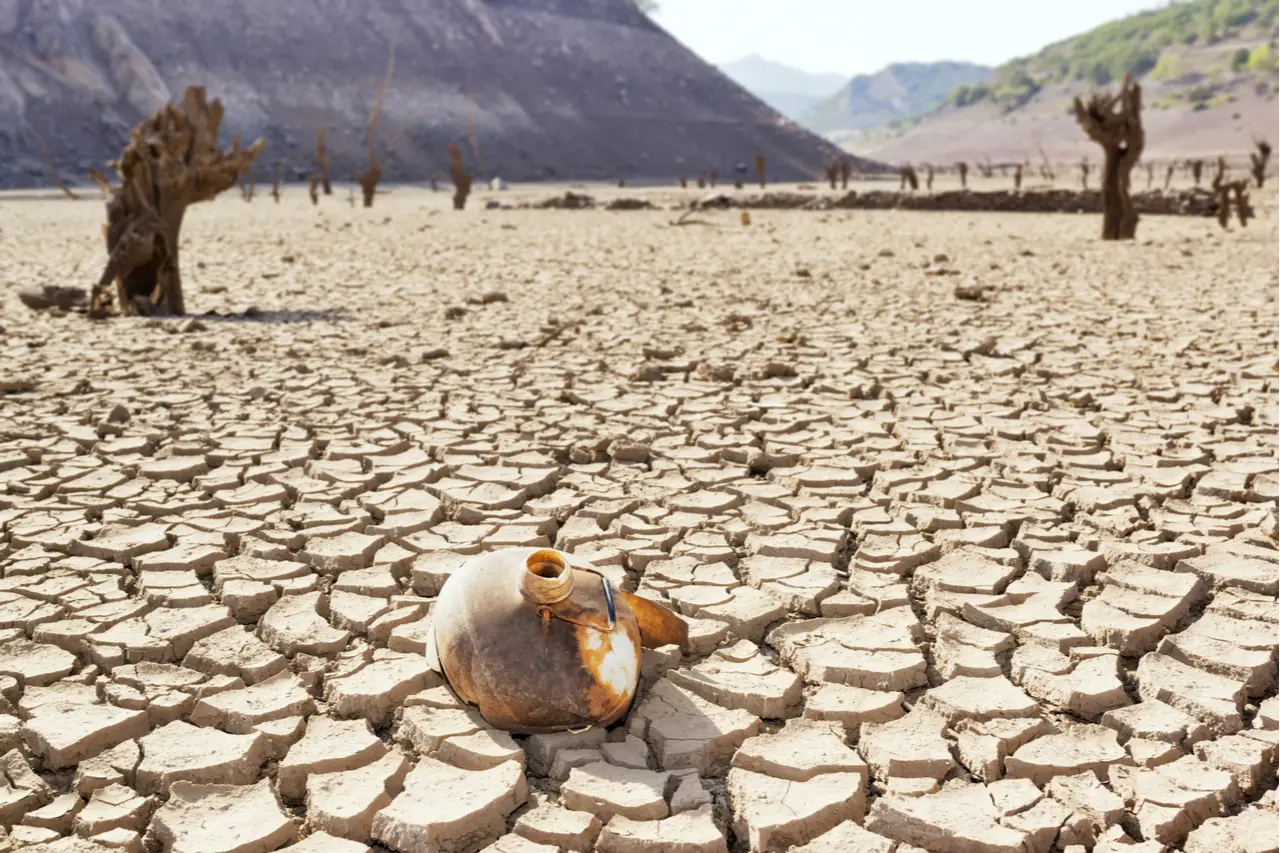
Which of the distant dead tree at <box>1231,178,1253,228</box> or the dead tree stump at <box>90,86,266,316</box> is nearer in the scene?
the dead tree stump at <box>90,86,266,316</box>

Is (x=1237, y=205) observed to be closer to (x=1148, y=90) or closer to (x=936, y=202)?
(x=936, y=202)

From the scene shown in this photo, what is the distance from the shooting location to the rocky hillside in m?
39.1

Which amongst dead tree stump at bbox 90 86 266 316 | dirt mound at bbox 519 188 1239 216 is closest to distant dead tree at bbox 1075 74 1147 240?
dirt mound at bbox 519 188 1239 216

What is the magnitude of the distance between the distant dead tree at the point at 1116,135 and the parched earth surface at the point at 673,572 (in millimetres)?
5454

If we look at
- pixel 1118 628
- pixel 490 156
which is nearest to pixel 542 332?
pixel 1118 628

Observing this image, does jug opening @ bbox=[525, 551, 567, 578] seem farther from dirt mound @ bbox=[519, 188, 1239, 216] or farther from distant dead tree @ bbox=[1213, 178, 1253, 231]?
dirt mound @ bbox=[519, 188, 1239, 216]

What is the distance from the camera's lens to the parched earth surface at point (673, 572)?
1.87 m

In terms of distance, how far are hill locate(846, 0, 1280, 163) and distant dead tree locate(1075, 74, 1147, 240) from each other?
2045 inches

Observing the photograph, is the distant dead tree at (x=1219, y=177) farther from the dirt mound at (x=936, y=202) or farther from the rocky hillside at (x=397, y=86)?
the rocky hillside at (x=397, y=86)

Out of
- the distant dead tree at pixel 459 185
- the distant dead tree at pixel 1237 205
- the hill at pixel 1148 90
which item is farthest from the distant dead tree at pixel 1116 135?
the hill at pixel 1148 90

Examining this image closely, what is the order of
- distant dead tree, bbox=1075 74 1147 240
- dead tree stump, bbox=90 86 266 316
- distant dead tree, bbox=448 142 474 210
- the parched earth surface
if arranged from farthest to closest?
distant dead tree, bbox=448 142 474 210
distant dead tree, bbox=1075 74 1147 240
dead tree stump, bbox=90 86 266 316
the parched earth surface

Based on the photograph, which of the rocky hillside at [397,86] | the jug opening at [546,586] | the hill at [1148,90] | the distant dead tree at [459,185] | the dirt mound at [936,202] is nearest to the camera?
the jug opening at [546,586]

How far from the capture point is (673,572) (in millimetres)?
2885

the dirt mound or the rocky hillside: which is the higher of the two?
the rocky hillside
